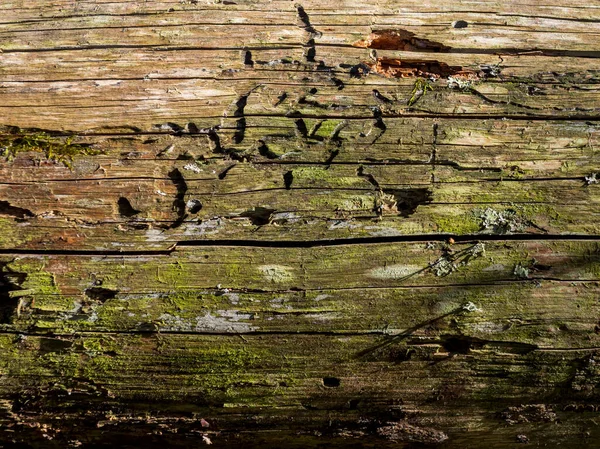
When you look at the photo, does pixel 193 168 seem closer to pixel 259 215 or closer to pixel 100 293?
pixel 259 215

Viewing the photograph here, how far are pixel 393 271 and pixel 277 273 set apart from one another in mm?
472

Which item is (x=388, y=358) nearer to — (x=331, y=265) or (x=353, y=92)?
(x=331, y=265)

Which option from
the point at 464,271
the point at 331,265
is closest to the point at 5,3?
→ the point at 331,265

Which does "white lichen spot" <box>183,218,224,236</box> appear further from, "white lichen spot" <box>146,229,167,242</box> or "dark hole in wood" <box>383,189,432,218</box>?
"dark hole in wood" <box>383,189,432,218</box>

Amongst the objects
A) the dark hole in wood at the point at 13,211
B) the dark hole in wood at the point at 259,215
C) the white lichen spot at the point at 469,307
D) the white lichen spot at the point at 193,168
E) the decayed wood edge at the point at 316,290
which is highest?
the white lichen spot at the point at 193,168

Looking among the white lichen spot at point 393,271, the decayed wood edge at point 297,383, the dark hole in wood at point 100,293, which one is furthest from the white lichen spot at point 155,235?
the white lichen spot at point 393,271

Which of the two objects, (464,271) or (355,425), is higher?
(464,271)

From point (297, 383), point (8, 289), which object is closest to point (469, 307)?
point (297, 383)

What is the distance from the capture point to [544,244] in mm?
2166

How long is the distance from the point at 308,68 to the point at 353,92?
0.84 ft

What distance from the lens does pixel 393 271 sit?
215 centimetres

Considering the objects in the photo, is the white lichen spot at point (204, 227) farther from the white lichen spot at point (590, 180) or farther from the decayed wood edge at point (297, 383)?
the white lichen spot at point (590, 180)

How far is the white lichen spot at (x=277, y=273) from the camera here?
216 cm

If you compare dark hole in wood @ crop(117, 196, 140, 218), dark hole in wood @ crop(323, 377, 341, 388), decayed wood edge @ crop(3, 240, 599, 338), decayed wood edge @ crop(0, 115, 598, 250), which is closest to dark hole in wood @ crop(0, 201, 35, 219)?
decayed wood edge @ crop(0, 115, 598, 250)
